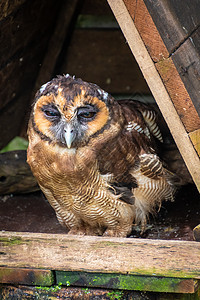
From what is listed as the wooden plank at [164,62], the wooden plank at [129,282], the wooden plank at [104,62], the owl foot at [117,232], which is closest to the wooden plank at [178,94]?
the wooden plank at [164,62]

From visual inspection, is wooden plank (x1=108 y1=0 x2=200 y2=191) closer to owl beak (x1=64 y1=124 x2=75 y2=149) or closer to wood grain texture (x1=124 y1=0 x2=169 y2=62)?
wood grain texture (x1=124 y1=0 x2=169 y2=62)

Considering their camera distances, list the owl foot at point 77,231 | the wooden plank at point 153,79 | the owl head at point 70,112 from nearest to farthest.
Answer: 1. the wooden plank at point 153,79
2. the owl head at point 70,112
3. the owl foot at point 77,231

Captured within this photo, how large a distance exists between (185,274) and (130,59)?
8.36 ft

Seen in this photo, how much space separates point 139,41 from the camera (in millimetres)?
2598

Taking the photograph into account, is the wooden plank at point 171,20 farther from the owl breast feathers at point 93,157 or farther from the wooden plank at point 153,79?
the owl breast feathers at point 93,157

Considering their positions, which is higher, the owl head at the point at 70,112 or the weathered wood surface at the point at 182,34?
the weathered wood surface at the point at 182,34

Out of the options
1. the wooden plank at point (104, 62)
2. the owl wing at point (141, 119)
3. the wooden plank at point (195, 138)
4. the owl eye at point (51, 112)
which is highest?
the owl eye at point (51, 112)

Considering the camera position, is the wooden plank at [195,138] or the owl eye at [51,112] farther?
the owl eye at [51,112]

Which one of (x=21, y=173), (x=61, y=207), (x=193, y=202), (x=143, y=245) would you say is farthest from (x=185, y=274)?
(x=21, y=173)

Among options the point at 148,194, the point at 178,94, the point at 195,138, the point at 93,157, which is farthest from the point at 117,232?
the point at 178,94

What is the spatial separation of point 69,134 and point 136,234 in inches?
41.0

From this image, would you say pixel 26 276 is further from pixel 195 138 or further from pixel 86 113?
pixel 195 138

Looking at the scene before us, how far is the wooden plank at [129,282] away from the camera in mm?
2854

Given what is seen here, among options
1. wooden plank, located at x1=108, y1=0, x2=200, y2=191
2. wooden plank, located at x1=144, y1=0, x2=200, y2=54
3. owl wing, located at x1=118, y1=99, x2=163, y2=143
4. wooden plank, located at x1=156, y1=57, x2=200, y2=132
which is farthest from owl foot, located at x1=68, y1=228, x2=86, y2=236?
wooden plank, located at x1=144, y1=0, x2=200, y2=54
